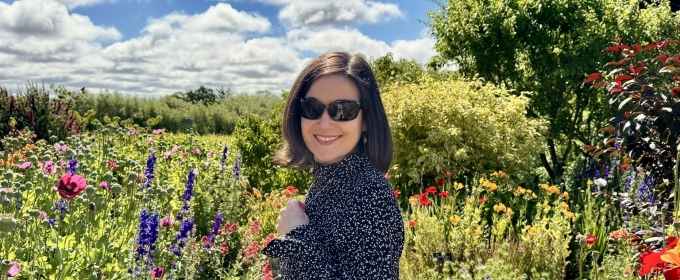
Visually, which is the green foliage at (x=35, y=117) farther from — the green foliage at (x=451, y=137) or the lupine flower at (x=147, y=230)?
the lupine flower at (x=147, y=230)

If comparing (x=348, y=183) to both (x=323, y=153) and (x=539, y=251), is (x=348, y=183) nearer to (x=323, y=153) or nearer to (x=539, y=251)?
(x=323, y=153)

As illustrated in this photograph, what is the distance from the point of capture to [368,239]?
163 cm

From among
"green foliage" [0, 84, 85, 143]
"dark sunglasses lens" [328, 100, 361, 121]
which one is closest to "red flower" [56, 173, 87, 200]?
"dark sunglasses lens" [328, 100, 361, 121]

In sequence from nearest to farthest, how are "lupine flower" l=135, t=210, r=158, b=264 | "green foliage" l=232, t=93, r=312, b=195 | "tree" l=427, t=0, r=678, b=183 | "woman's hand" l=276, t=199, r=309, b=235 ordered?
"woman's hand" l=276, t=199, r=309, b=235, "lupine flower" l=135, t=210, r=158, b=264, "green foliage" l=232, t=93, r=312, b=195, "tree" l=427, t=0, r=678, b=183

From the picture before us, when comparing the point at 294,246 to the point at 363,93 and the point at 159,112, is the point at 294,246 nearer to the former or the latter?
the point at 363,93

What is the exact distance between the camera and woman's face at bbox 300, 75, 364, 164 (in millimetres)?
1884

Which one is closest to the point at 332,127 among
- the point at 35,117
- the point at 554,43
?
the point at 554,43

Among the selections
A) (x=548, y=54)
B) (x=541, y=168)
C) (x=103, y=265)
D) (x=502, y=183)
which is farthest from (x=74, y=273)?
(x=541, y=168)

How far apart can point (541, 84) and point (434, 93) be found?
9.01 feet

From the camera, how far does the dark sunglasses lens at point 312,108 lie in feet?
6.23

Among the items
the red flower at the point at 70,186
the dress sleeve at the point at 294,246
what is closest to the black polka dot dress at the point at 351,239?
the dress sleeve at the point at 294,246

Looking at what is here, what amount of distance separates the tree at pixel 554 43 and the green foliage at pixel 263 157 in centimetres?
289

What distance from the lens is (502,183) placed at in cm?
615

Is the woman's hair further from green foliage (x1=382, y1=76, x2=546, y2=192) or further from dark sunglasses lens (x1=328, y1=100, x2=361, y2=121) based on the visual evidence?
green foliage (x1=382, y1=76, x2=546, y2=192)
